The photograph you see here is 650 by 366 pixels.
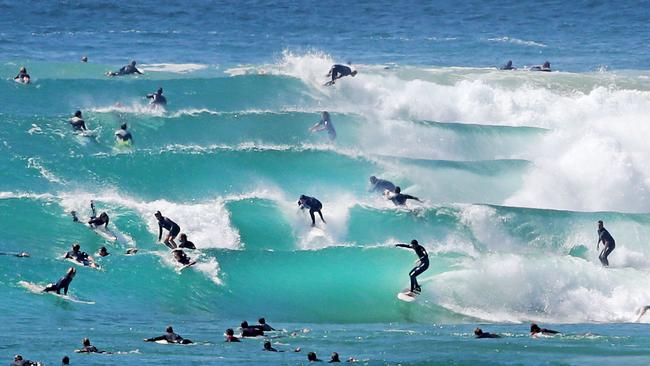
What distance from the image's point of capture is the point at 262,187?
41.4 metres

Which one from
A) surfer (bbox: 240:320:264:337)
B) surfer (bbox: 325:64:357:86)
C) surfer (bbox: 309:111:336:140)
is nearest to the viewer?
surfer (bbox: 240:320:264:337)

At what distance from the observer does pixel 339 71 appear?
52000 mm

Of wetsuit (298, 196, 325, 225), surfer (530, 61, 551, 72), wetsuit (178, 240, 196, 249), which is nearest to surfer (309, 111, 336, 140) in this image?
wetsuit (298, 196, 325, 225)

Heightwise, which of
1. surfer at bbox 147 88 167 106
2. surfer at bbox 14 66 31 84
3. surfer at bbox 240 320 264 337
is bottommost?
surfer at bbox 240 320 264 337

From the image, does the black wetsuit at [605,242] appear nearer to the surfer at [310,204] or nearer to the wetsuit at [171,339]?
the surfer at [310,204]

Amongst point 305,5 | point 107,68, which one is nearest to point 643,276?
point 107,68

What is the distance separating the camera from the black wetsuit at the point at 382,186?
40.2 meters

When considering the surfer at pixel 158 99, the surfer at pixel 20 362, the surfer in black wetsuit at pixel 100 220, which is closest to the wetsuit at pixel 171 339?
the surfer at pixel 20 362

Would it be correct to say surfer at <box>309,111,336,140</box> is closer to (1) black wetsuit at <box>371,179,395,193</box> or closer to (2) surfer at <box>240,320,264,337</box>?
(1) black wetsuit at <box>371,179,395,193</box>

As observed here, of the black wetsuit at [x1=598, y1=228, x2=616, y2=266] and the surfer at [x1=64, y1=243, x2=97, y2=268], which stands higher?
the black wetsuit at [x1=598, y1=228, x2=616, y2=266]

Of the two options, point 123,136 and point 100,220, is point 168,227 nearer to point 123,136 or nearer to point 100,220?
point 100,220

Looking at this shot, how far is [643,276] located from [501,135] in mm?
14628

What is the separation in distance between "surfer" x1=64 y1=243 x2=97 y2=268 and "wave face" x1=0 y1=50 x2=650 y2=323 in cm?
35

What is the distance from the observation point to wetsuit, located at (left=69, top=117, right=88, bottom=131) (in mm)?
43831
